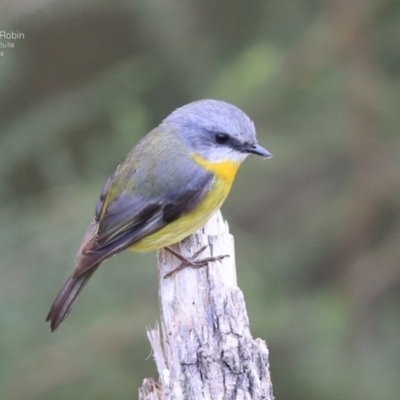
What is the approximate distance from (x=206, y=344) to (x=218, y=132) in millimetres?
1202

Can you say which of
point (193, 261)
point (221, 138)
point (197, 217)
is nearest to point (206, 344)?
point (193, 261)

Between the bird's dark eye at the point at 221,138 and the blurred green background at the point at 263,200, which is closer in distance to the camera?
the bird's dark eye at the point at 221,138

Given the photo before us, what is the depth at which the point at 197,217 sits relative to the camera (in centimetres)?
409

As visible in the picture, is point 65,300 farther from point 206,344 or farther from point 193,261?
point 206,344

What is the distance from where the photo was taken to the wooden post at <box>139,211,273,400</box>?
3.17 m

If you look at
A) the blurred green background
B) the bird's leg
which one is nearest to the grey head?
the bird's leg

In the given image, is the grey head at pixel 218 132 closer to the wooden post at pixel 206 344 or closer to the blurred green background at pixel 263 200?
the wooden post at pixel 206 344

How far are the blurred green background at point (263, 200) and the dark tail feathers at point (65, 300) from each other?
3.97ft

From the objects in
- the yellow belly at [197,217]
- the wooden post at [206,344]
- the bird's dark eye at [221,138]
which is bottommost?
the wooden post at [206,344]

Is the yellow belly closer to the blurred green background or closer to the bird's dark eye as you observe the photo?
the bird's dark eye

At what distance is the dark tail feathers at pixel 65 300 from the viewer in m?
3.99

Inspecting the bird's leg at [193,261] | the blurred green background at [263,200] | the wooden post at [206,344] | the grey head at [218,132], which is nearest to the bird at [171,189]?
the grey head at [218,132]

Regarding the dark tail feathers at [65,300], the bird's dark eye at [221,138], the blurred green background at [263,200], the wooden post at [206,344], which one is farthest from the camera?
the blurred green background at [263,200]

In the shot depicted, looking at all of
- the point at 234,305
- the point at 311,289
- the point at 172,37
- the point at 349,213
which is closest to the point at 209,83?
the point at 172,37
